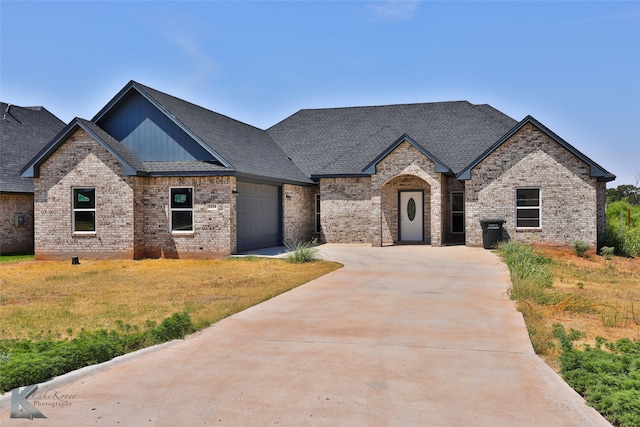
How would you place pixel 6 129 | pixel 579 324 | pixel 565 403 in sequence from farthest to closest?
pixel 6 129, pixel 579 324, pixel 565 403

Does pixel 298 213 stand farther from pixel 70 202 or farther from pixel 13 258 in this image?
pixel 13 258

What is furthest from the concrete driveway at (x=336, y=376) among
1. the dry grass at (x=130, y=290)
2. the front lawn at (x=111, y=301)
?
the dry grass at (x=130, y=290)

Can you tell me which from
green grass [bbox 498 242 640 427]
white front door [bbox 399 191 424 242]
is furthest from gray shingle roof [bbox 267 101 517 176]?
green grass [bbox 498 242 640 427]

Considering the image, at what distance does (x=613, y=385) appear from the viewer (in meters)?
5.79

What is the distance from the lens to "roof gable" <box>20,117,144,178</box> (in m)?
20.2

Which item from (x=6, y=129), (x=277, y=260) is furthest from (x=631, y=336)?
(x=6, y=129)

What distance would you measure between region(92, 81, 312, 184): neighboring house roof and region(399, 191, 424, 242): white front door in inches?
183

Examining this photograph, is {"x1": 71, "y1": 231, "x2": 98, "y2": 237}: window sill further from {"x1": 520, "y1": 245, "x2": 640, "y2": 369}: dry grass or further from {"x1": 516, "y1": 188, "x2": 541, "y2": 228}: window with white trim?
{"x1": 516, "y1": 188, "x2": 541, "y2": 228}: window with white trim

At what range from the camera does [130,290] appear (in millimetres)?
13219

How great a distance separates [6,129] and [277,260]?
17103mm

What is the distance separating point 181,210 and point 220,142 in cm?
322

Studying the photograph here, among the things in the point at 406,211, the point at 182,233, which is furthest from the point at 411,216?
the point at 182,233

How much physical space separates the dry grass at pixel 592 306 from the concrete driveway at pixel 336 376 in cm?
47

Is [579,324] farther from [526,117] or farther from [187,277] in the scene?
[526,117]
